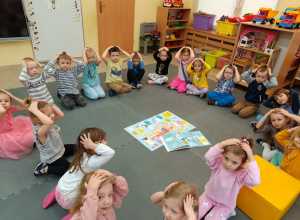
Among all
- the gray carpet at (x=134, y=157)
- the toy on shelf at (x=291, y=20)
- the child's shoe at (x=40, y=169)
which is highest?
the toy on shelf at (x=291, y=20)

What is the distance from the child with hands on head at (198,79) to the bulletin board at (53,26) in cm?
313

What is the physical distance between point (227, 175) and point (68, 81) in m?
2.94

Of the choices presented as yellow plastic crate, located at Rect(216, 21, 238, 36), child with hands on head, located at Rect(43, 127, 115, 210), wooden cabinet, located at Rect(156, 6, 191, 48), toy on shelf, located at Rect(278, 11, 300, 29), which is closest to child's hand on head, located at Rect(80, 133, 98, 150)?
child with hands on head, located at Rect(43, 127, 115, 210)

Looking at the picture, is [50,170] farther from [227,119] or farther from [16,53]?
[16,53]

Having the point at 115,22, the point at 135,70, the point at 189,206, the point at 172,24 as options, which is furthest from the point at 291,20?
the point at 189,206

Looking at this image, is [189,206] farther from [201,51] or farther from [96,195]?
[201,51]

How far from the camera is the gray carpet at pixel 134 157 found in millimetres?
1986

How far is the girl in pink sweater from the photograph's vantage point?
1604mm

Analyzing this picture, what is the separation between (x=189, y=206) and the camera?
116 cm

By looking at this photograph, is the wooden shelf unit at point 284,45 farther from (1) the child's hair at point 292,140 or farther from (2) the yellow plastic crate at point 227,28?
(1) the child's hair at point 292,140

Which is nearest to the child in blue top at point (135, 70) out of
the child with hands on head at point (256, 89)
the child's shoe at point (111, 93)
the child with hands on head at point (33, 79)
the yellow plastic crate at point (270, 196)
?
the child's shoe at point (111, 93)

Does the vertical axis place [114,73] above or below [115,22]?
below

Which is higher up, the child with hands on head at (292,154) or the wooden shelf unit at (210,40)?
the wooden shelf unit at (210,40)

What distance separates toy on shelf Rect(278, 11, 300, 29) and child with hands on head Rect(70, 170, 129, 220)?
4.27 metres
